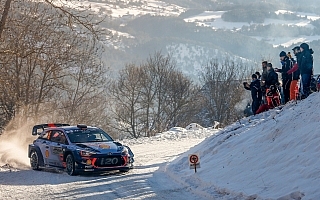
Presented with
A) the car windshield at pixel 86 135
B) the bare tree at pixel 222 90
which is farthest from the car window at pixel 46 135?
the bare tree at pixel 222 90

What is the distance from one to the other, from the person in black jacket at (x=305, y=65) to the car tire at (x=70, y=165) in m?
7.68

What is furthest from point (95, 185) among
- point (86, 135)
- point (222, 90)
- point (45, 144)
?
point (222, 90)

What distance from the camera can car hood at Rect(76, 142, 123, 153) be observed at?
14.4 meters

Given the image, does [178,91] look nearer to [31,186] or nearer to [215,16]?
[31,186]

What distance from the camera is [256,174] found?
10.4m

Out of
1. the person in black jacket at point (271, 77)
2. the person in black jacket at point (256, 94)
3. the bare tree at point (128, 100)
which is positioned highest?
the person in black jacket at point (271, 77)

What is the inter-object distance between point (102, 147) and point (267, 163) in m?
5.55

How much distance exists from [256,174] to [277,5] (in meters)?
194

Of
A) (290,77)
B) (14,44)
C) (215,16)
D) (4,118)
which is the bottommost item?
(4,118)

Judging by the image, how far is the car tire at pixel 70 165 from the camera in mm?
14336

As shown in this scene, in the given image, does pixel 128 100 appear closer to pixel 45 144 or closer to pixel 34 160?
pixel 34 160

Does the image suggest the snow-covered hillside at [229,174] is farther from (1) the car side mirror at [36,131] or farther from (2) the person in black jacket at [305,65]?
(1) the car side mirror at [36,131]

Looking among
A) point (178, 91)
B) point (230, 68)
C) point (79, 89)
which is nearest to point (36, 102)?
point (79, 89)

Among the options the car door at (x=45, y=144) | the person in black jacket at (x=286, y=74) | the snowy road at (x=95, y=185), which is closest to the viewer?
the snowy road at (x=95, y=185)
